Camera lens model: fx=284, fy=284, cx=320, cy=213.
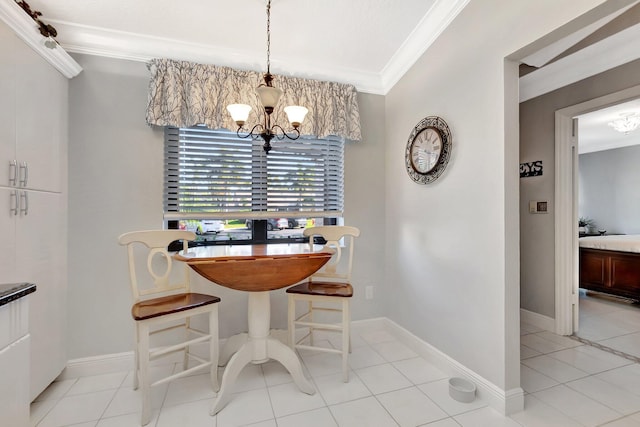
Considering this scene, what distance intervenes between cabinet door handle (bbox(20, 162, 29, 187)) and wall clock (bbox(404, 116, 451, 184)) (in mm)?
2487

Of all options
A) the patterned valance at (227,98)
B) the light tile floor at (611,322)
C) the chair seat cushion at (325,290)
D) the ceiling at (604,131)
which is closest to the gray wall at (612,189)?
the ceiling at (604,131)

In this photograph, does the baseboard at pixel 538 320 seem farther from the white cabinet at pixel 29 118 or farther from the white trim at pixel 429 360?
the white cabinet at pixel 29 118

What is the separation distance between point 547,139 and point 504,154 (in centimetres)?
167

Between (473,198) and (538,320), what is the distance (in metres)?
1.91

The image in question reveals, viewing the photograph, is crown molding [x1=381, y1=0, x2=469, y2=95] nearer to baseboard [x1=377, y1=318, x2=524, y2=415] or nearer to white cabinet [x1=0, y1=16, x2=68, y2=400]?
baseboard [x1=377, y1=318, x2=524, y2=415]

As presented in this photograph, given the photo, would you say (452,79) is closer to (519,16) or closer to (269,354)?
(519,16)

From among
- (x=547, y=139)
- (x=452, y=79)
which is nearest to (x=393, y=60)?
(x=452, y=79)

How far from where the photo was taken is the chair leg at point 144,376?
1512mm

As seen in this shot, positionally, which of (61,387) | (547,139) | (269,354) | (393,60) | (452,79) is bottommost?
(61,387)

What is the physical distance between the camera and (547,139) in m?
2.73

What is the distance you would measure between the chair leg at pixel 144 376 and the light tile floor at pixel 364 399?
0.07 meters

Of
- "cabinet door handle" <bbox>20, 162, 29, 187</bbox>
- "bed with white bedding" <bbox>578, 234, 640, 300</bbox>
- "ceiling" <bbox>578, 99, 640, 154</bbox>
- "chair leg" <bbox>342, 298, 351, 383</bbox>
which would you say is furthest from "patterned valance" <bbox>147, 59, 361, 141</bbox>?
"bed with white bedding" <bbox>578, 234, 640, 300</bbox>

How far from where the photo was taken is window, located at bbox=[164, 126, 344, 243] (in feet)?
7.43

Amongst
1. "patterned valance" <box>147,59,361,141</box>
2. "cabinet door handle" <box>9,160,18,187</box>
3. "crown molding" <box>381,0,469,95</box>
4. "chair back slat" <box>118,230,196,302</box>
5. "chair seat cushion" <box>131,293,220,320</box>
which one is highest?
"crown molding" <box>381,0,469,95</box>
